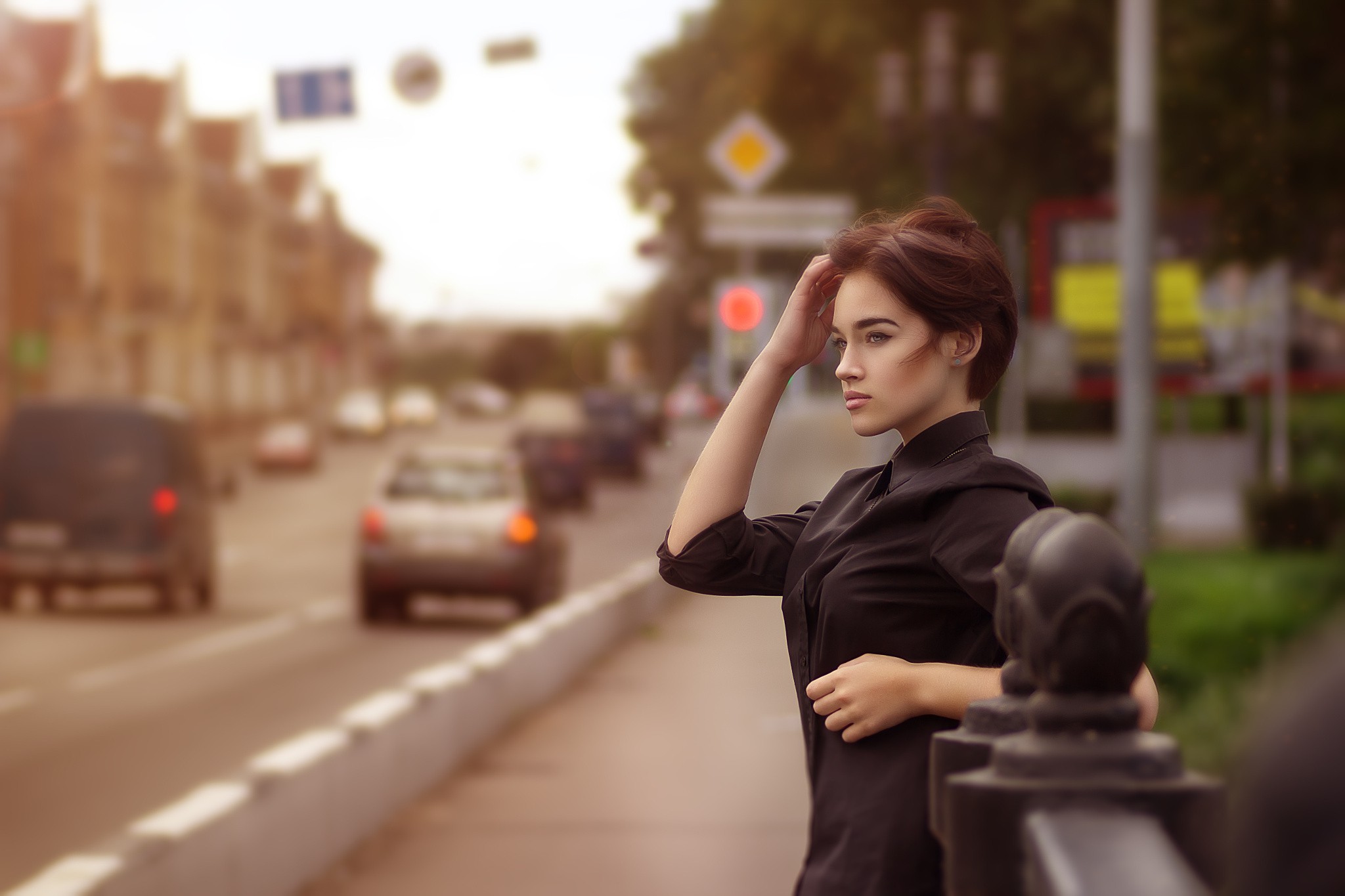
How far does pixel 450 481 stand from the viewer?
19703 mm

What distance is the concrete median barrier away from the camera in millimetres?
5602

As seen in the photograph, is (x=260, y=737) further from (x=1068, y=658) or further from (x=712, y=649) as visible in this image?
(x=1068, y=658)

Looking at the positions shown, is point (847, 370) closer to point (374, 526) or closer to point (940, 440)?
point (940, 440)

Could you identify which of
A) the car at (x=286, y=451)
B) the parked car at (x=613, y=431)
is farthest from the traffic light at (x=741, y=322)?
the car at (x=286, y=451)

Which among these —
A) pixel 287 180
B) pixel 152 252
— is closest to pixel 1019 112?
pixel 152 252

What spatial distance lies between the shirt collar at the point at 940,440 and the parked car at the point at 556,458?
134ft

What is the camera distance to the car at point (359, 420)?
73.1 metres

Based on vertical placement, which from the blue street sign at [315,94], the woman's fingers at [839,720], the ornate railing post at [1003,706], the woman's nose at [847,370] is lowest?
the woman's fingers at [839,720]

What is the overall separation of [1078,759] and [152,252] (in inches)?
2440

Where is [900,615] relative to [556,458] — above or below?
above

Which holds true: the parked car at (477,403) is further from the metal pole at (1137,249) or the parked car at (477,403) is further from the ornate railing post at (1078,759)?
the ornate railing post at (1078,759)

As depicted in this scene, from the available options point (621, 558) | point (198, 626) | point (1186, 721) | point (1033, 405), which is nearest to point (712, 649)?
point (198, 626)

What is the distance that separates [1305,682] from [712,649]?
52.8 ft

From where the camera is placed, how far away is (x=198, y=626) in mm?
19344
